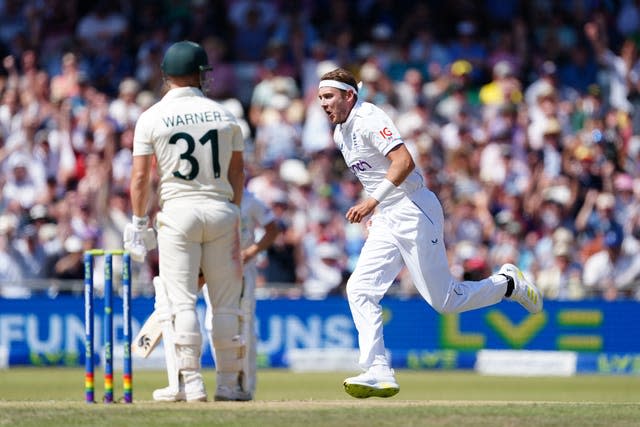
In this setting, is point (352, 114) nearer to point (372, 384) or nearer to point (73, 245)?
point (372, 384)

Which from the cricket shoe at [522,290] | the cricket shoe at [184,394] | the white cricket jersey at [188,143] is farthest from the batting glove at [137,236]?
the cricket shoe at [522,290]

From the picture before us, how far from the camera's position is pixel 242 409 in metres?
9.12

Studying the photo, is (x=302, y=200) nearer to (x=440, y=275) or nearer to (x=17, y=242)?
(x=17, y=242)

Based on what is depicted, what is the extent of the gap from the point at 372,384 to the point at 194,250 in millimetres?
1529

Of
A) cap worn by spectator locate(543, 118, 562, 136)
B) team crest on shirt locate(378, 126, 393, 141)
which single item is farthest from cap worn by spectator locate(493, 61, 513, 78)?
team crest on shirt locate(378, 126, 393, 141)

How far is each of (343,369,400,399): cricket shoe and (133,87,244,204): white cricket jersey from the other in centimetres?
155

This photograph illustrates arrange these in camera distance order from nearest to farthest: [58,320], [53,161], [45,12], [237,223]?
[237,223] → [58,320] → [53,161] → [45,12]

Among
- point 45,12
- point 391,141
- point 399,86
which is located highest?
point 45,12

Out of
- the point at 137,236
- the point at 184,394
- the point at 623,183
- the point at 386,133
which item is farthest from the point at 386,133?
the point at 623,183

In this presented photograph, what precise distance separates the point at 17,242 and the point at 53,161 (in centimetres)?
163

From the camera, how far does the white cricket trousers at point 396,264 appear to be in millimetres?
10133

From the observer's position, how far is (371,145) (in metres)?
10.2

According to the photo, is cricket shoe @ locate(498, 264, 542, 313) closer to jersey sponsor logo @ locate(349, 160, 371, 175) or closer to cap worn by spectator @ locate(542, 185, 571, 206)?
jersey sponsor logo @ locate(349, 160, 371, 175)

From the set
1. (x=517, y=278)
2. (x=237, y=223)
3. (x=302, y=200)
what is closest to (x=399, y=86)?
(x=302, y=200)
